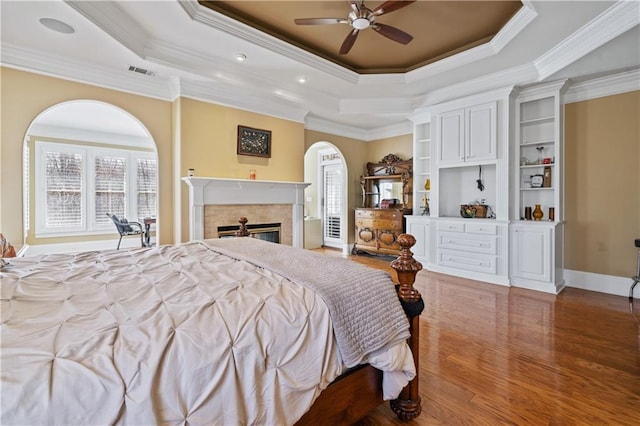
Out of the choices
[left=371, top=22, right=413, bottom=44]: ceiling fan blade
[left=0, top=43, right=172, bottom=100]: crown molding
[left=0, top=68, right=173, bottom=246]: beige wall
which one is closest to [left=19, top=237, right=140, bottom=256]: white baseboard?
[left=0, top=68, right=173, bottom=246]: beige wall

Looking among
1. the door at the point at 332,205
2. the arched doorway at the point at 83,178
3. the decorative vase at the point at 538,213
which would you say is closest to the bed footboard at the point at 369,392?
the decorative vase at the point at 538,213

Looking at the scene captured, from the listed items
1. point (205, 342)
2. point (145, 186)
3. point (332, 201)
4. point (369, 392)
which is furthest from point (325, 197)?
point (205, 342)

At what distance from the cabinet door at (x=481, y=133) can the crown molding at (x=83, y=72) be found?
4.34 metres

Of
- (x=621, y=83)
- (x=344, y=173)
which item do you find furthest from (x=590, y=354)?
(x=344, y=173)

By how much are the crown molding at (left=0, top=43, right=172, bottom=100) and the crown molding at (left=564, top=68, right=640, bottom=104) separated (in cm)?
544

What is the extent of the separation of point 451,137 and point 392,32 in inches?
92.9

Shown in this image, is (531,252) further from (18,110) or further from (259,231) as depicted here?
(18,110)

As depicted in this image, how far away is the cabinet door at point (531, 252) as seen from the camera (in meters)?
3.88

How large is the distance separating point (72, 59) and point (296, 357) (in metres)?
4.22

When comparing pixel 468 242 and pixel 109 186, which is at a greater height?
pixel 109 186

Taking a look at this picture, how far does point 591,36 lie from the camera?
9.89 feet

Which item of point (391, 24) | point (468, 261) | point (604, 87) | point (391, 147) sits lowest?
point (468, 261)

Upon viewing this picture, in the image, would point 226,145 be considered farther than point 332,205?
No

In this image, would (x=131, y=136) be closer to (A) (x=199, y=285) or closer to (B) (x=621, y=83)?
(A) (x=199, y=285)
